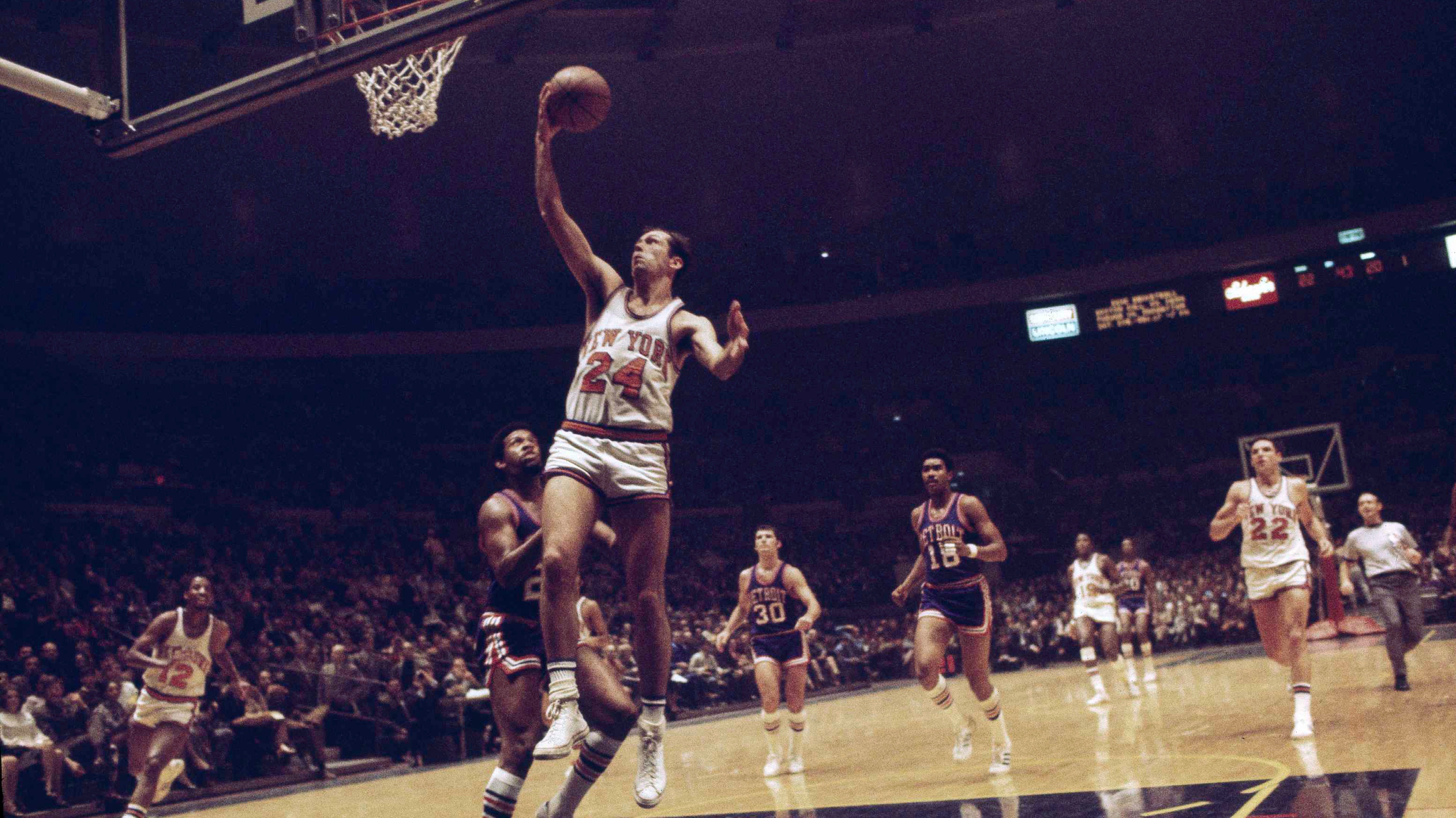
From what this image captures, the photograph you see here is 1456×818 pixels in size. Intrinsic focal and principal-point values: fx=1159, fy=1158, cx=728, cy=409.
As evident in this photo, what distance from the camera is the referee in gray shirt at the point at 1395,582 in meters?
10.0

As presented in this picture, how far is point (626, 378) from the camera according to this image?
169 inches

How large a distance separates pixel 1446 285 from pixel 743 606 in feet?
79.6

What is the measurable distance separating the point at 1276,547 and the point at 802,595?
3510 mm

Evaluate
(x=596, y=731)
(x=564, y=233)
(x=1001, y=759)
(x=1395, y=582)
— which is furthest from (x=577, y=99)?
(x=1395, y=582)

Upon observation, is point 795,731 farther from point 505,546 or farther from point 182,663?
point 505,546

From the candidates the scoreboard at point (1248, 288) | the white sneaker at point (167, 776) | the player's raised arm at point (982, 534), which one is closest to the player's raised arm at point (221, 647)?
the white sneaker at point (167, 776)

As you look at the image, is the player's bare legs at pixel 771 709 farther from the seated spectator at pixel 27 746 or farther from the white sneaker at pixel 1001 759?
the seated spectator at pixel 27 746

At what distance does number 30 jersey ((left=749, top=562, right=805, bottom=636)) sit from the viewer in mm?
9414

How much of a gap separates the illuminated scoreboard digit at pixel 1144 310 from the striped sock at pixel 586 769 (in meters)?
25.3

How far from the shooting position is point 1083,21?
2064 cm

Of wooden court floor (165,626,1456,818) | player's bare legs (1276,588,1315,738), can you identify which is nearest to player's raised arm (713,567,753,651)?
wooden court floor (165,626,1456,818)

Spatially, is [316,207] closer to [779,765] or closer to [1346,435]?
[779,765]

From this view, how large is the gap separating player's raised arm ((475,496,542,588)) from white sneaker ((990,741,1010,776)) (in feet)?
13.1

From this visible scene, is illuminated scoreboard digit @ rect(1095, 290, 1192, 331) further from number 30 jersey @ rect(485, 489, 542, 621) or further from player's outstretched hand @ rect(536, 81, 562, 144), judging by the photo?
player's outstretched hand @ rect(536, 81, 562, 144)
